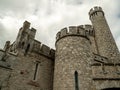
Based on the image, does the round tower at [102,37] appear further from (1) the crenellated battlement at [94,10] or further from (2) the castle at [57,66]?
(2) the castle at [57,66]

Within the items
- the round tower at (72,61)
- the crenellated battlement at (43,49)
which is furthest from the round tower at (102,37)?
the crenellated battlement at (43,49)

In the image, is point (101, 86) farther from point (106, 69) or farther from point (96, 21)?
point (96, 21)

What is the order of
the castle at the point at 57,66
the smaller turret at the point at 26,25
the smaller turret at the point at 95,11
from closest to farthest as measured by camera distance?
the castle at the point at 57,66, the smaller turret at the point at 26,25, the smaller turret at the point at 95,11

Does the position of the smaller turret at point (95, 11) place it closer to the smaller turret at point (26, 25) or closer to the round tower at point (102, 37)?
the round tower at point (102, 37)

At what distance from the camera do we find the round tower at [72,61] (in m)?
8.01

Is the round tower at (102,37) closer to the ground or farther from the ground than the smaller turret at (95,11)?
closer to the ground

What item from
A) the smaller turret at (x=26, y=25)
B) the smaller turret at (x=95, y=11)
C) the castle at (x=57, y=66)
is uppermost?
the smaller turret at (x=95, y=11)

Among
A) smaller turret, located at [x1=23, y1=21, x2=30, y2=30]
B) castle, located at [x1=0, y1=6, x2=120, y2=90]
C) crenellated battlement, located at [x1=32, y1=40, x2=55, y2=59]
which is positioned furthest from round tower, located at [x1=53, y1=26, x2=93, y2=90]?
smaller turret, located at [x1=23, y1=21, x2=30, y2=30]

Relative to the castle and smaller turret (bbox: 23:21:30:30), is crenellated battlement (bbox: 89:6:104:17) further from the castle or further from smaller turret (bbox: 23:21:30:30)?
smaller turret (bbox: 23:21:30:30)

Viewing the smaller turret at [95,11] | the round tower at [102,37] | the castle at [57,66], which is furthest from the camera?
the smaller turret at [95,11]

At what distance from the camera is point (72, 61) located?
28.8 ft

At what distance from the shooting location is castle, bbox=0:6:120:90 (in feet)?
26.0

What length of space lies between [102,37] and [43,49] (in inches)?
362

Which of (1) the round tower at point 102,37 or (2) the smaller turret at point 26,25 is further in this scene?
(1) the round tower at point 102,37
